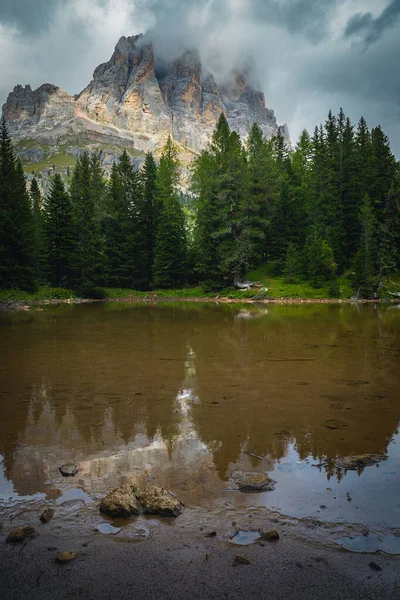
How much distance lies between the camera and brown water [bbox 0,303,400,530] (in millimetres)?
3949

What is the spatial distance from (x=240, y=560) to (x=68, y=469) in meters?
2.33

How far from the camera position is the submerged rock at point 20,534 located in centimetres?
313

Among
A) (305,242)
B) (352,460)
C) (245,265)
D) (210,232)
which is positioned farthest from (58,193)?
(352,460)

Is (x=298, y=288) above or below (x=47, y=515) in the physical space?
above

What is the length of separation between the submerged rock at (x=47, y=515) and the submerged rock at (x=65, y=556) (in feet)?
1.77

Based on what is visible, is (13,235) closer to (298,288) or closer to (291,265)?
(291,265)

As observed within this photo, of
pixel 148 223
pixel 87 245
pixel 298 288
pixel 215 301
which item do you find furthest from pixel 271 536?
pixel 148 223

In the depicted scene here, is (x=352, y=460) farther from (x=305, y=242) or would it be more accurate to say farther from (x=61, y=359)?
(x=305, y=242)

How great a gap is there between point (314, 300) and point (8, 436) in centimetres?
3628

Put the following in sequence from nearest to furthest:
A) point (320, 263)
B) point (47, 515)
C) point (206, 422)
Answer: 1. point (47, 515)
2. point (206, 422)
3. point (320, 263)

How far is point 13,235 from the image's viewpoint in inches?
1393

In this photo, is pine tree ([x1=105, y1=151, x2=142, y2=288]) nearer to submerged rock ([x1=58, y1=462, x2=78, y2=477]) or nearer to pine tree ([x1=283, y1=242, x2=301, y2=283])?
pine tree ([x1=283, y1=242, x2=301, y2=283])

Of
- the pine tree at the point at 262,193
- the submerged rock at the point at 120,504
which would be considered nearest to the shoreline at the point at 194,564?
the submerged rock at the point at 120,504

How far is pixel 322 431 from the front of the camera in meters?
5.48
